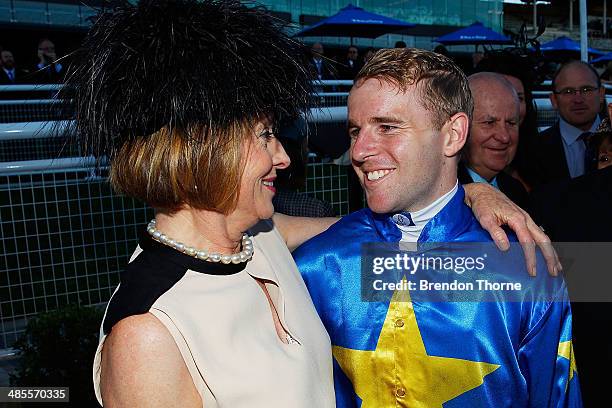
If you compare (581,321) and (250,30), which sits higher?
(250,30)

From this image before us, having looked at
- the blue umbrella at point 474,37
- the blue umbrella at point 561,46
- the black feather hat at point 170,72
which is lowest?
the black feather hat at point 170,72

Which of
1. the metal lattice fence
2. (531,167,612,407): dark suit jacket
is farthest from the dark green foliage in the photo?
(531,167,612,407): dark suit jacket

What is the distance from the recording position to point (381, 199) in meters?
1.94

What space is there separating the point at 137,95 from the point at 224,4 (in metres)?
0.36

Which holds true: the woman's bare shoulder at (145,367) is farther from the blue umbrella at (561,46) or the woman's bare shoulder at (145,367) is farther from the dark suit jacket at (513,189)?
the blue umbrella at (561,46)

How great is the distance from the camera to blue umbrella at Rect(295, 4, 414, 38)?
14.4 m

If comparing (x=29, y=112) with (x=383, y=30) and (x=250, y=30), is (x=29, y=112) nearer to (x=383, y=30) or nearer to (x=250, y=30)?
(x=250, y=30)

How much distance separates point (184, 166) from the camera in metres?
1.63

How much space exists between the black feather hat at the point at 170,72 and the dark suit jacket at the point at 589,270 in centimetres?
105

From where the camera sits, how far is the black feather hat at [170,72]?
158 cm

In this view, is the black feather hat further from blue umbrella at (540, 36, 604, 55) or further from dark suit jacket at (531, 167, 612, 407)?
blue umbrella at (540, 36, 604, 55)

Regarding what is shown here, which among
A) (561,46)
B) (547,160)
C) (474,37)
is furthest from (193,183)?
(561,46)

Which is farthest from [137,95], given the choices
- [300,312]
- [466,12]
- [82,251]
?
[466,12]

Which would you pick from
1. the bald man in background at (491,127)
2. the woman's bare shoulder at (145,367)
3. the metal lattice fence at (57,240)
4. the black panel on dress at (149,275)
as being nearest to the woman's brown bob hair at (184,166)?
the black panel on dress at (149,275)
